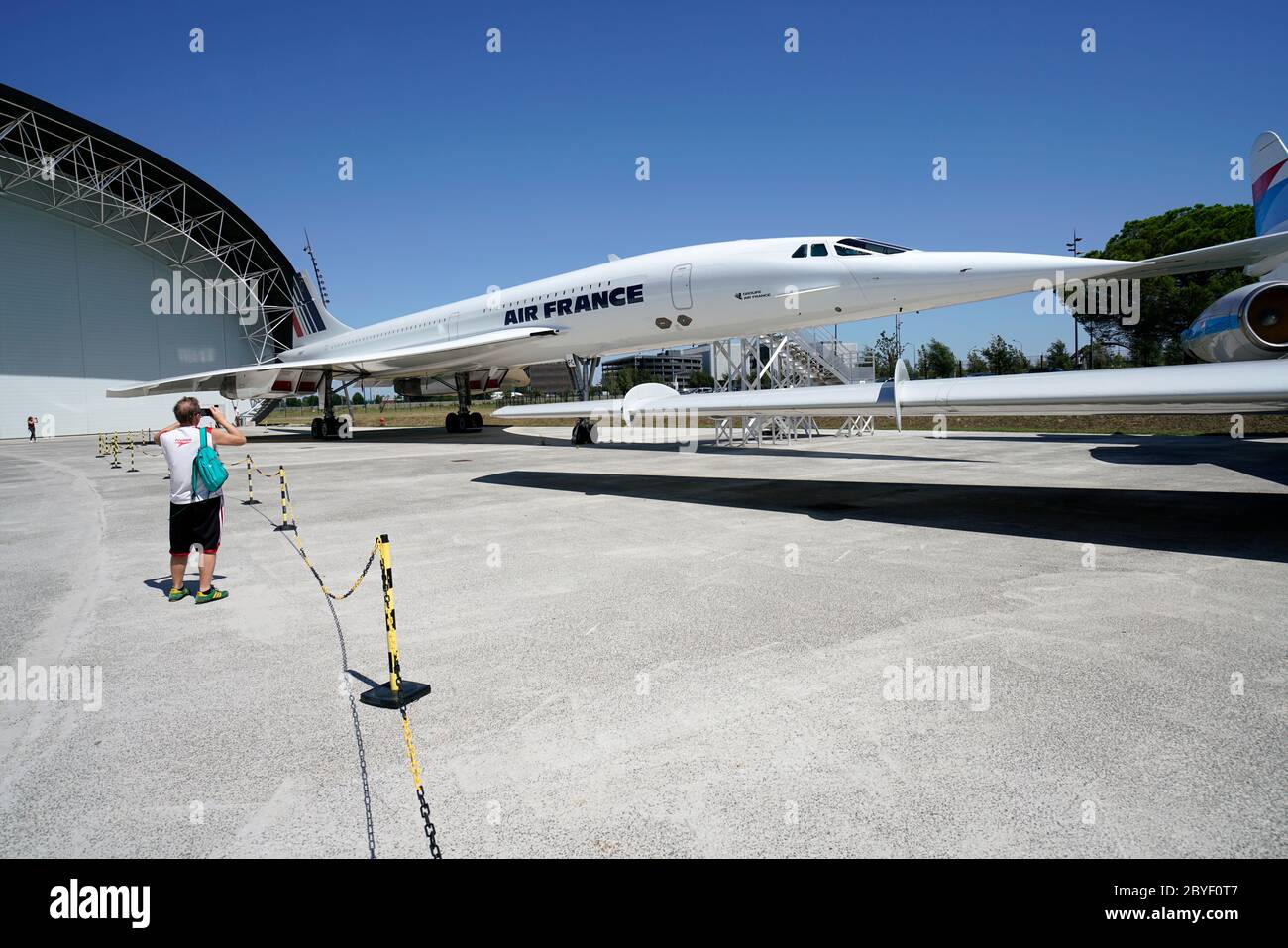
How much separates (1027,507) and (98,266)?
52.8m

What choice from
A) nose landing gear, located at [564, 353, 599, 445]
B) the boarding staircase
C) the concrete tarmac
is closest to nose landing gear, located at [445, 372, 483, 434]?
nose landing gear, located at [564, 353, 599, 445]

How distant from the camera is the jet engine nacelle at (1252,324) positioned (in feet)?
31.4

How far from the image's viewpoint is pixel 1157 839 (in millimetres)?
2262

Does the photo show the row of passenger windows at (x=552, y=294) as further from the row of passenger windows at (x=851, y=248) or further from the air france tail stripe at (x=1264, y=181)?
the air france tail stripe at (x=1264, y=181)

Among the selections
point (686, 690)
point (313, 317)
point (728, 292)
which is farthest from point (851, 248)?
point (313, 317)

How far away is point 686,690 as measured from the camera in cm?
352

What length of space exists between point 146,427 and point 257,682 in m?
52.2

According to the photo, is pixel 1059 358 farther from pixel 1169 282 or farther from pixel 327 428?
pixel 327 428

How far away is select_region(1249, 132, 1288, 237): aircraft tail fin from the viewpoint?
1223 cm

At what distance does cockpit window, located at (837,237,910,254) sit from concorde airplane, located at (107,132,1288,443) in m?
0.02

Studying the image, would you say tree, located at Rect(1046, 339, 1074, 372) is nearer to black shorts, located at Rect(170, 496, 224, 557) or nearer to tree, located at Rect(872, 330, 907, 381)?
tree, located at Rect(872, 330, 907, 381)

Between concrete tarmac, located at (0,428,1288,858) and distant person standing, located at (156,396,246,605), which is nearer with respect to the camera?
concrete tarmac, located at (0,428,1288,858)
